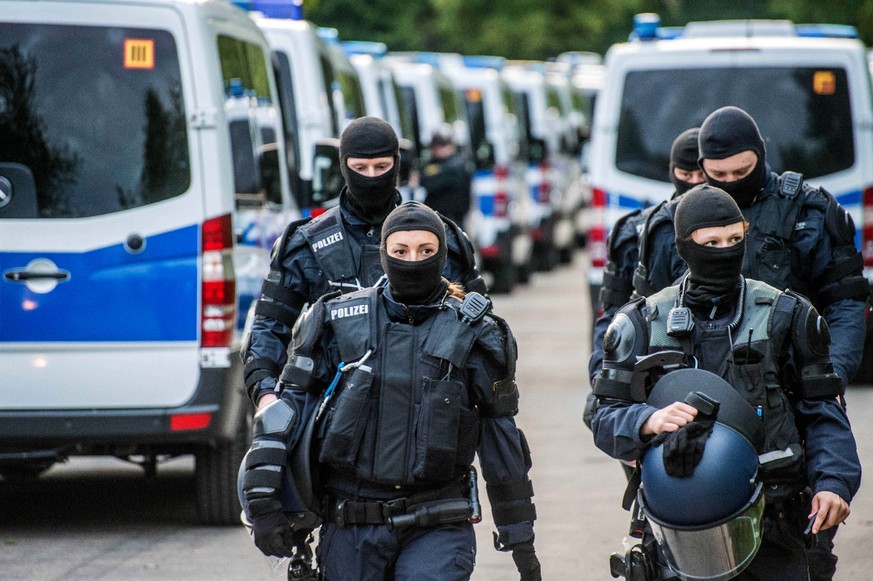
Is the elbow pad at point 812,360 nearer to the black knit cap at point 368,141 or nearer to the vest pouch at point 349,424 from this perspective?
the vest pouch at point 349,424

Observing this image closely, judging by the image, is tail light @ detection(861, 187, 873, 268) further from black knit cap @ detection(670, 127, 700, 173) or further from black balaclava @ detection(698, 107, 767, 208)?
black balaclava @ detection(698, 107, 767, 208)

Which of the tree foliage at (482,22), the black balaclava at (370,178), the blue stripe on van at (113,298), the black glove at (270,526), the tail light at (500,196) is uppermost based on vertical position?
the black balaclava at (370,178)

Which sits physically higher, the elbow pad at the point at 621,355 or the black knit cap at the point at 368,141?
the black knit cap at the point at 368,141

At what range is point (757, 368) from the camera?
4.58m

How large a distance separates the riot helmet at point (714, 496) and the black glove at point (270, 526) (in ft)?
3.20

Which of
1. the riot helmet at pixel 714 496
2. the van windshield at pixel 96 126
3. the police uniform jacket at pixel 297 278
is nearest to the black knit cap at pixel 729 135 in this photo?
the police uniform jacket at pixel 297 278

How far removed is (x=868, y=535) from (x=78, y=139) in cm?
392

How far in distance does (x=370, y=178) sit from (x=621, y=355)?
1.58m

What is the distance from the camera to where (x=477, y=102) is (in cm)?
2170

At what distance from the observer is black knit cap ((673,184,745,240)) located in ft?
15.5

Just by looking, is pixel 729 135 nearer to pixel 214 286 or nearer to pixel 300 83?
pixel 214 286

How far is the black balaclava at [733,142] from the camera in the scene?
18.9 ft

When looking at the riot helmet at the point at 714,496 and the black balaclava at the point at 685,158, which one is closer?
the riot helmet at the point at 714,496

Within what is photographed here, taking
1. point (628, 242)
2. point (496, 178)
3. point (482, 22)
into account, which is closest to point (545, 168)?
point (496, 178)
